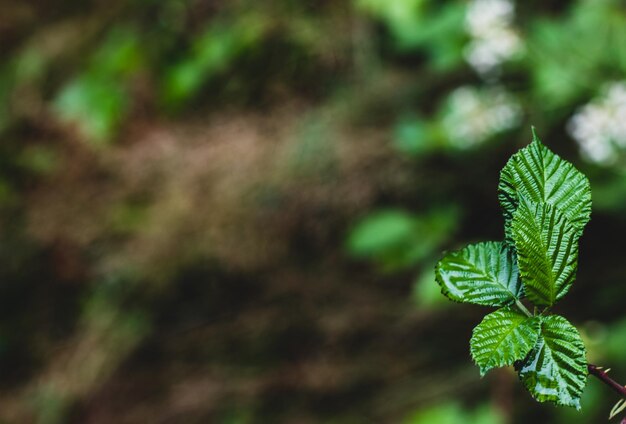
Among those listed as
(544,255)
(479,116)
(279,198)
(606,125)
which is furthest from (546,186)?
(279,198)

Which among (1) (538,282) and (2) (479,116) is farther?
(2) (479,116)

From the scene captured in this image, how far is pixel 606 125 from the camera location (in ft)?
3.76

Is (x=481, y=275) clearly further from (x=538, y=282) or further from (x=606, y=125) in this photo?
(x=606, y=125)

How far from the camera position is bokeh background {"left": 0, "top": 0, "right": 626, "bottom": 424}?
4.43ft

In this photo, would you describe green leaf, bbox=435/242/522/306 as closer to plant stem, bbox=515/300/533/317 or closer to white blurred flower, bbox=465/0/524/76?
plant stem, bbox=515/300/533/317

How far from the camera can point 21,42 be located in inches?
85.3

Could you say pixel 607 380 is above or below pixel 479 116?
below

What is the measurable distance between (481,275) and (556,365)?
0.05 metres

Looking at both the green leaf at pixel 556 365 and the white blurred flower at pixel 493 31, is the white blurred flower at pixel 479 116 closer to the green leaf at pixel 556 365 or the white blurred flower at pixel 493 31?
the white blurred flower at pixel 493 31

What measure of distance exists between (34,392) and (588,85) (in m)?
1.62

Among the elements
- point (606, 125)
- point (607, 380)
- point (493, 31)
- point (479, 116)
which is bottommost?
point (607, 380)

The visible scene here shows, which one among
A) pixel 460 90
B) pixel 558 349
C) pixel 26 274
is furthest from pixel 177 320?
pixel 558 349

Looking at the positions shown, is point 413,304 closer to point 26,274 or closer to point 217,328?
point 217,328

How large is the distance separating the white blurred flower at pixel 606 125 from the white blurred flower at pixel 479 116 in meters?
0.17
